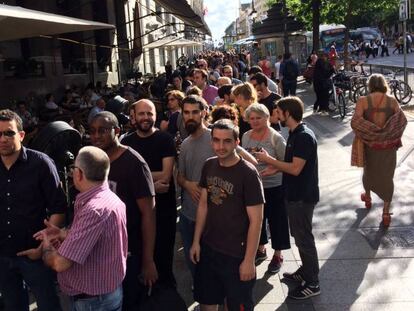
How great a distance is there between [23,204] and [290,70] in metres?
13.5

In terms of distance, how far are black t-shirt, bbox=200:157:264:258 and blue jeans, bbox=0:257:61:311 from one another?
1.16 m

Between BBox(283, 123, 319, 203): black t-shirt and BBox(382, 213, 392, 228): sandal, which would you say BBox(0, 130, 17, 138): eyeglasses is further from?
BBox(382, 213, 392, 228): sandal

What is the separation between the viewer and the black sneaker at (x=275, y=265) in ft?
16.6

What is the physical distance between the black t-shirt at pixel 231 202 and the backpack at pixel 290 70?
13113mm

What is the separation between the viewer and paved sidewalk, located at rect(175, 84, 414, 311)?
14.4ft

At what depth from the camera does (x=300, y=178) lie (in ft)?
14.2

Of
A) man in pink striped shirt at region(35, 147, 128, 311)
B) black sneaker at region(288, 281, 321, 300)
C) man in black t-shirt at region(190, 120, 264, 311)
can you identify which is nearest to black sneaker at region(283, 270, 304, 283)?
black sneaker at region(288, 281, 321, 300)

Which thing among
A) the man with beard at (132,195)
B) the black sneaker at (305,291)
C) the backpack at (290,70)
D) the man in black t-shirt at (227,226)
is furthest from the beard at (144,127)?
the backpack at (290,70)

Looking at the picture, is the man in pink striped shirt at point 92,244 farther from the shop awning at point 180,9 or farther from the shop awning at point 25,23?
the shop awning at point 180,9

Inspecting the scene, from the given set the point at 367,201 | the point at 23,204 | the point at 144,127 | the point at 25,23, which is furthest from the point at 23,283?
the point at 367,201

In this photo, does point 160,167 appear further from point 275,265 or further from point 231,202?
point 275,265

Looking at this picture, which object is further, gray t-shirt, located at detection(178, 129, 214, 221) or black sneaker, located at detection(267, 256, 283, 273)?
black sneaker, located at detection(267, 256, 283, 273)

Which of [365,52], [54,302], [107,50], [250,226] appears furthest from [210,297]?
[365,52]

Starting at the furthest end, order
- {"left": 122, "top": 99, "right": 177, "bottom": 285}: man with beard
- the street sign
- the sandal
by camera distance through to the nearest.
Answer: the street sign → the sandal → {"left": 122, "top": 99, "right": 177, "bottom": 285}: man with beard
